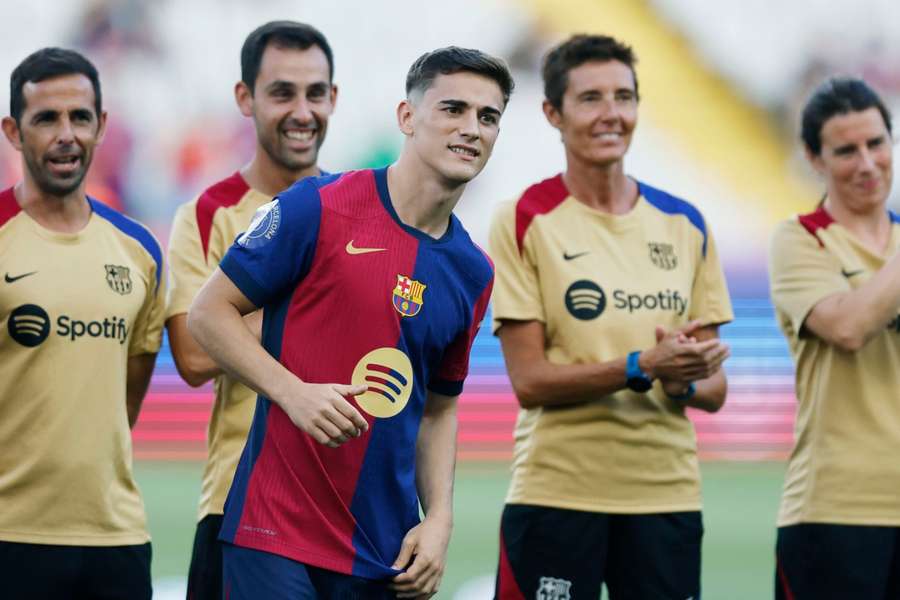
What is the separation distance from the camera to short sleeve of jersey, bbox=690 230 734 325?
207 inches

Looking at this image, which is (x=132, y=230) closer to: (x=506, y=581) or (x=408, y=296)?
(x=408, y=296)

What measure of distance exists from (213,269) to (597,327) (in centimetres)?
129

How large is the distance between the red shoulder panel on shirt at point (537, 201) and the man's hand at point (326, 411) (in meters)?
1.81

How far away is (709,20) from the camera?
702 inches

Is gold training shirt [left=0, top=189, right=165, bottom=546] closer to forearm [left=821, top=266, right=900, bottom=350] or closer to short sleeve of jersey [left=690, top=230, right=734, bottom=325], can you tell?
short sleeve of jersey [left=690, top=230, right=734, bottom=325]

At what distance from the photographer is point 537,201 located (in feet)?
17.2

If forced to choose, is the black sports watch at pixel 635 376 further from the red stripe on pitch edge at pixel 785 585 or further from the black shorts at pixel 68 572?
the black shorts at pixel 68 572

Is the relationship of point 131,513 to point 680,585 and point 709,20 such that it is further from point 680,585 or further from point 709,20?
point 709,20

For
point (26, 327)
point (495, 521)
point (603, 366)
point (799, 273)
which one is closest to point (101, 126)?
point (26, 327)

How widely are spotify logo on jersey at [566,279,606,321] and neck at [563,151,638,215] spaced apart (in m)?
0.37

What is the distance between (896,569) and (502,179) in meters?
11.9

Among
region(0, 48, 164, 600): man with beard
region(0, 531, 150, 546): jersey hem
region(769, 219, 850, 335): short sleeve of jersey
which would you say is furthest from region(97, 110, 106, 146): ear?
region(769, 219, 850, 335): short sleeve of jersey

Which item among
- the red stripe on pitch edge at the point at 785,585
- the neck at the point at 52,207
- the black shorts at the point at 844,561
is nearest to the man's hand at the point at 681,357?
Answer: the black shorts at the point at 844,561

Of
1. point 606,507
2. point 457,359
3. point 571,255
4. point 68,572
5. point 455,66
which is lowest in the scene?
point 68,572
